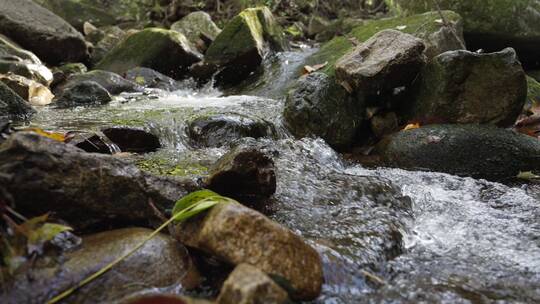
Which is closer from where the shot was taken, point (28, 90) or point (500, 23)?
point (28, 90)

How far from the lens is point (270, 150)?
14.1ft

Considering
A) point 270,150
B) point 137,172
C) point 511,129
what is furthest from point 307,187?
point 511,129

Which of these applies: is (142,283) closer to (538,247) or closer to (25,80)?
(538,247)

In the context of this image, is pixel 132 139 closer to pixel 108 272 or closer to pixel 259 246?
pixel 108 272

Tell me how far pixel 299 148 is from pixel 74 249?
2.88m

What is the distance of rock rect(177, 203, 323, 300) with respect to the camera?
180cm

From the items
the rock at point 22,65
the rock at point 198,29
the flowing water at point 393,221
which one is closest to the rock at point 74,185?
the flowing water at point 393,221

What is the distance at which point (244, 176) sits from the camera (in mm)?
2715

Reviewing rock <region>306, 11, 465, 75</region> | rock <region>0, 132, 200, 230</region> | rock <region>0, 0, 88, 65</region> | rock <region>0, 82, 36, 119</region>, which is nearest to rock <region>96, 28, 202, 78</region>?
rock <region>0, 0, 88, 65</region>

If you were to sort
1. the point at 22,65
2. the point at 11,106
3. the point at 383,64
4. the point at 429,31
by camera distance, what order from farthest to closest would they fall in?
the point at 22,65, the point at 429,31, the point at 11,106, the point at 383,64

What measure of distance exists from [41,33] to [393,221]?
9179 mm

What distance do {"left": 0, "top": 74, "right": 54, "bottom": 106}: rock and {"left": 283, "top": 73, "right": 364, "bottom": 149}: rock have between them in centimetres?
400

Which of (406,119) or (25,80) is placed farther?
(25,80)

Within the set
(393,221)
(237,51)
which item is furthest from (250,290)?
(237,51)
